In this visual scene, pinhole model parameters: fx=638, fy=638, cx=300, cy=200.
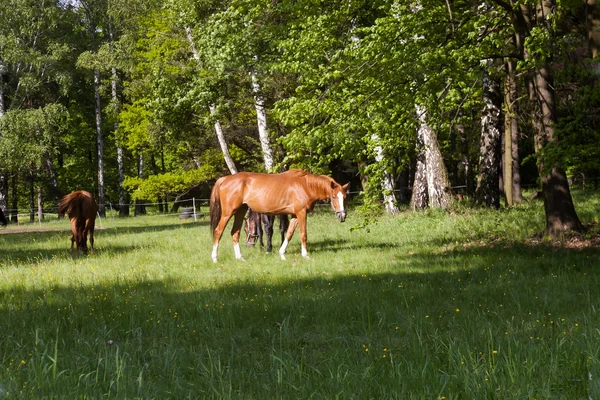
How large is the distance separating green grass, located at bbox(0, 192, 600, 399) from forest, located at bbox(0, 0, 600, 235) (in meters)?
1.89

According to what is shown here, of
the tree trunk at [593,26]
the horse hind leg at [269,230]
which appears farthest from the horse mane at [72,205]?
the tree trunk at [593,26]

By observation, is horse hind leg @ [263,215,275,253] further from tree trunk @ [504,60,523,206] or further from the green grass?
tree trunk @ [504,60,523,206]

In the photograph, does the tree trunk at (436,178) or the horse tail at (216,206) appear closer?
the horse tail at (216,206)

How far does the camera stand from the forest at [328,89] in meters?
11.1

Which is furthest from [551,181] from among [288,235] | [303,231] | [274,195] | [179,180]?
[179,180]

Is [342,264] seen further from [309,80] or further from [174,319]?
[174,319]

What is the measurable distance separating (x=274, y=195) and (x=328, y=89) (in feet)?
9.10

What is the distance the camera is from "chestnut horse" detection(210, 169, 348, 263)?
13.5 m

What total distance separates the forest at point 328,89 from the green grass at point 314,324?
6.21 feet

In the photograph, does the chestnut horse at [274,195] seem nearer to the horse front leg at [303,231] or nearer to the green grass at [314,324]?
the horse front leg at [303,231]

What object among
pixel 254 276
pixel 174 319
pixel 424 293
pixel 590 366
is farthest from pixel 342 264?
pixel 590 366

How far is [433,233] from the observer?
15969 millimetres

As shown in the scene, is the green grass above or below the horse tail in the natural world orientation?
below

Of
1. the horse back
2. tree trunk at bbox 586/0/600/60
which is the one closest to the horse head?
the horse back
